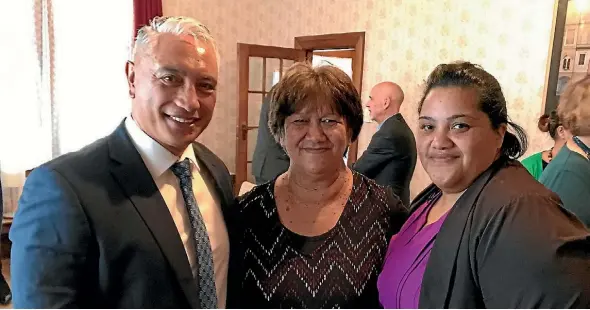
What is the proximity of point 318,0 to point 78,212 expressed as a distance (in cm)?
461

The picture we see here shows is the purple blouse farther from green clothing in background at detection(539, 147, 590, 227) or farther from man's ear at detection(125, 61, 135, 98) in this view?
man's ear at detection(125, 61, 135, 98)

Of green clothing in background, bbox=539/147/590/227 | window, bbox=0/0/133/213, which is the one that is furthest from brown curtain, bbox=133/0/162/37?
green clothing in background, bbox=539/147/590/227

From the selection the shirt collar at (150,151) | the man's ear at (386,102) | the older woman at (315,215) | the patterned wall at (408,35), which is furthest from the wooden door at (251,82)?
the shirt collar at (150,151)

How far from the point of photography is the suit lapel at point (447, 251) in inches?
40.4

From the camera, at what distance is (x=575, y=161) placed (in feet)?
5.86

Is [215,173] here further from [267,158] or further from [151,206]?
[267,158]

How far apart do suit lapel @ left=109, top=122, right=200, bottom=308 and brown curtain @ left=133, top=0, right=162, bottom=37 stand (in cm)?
395

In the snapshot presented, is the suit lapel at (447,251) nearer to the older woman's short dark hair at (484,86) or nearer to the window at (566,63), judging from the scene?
the older woman's short dark hair at (484,86)

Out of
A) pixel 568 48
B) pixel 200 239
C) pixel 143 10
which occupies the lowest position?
pixel 200 239

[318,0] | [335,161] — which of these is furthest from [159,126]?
[318,0]

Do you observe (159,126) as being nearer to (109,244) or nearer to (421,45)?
(109,244)

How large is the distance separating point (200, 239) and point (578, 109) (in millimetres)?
1669

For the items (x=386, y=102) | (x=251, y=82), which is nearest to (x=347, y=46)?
(x=251, y=82)

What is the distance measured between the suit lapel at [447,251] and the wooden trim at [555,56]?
2.59 m
